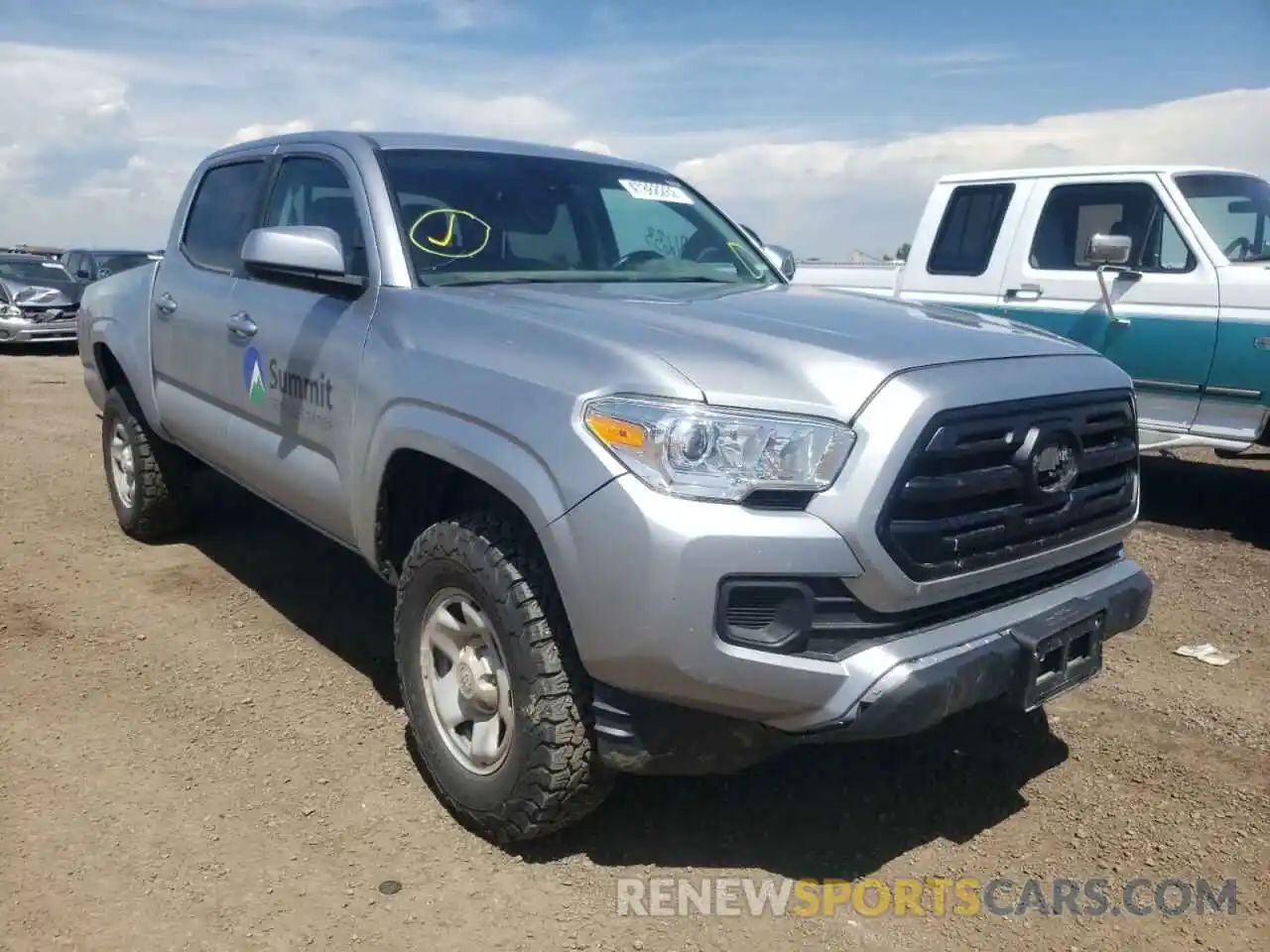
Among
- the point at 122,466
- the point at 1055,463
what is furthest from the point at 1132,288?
the point at 122,466

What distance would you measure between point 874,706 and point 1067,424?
0.93 metres

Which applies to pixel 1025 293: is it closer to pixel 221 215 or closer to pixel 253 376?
pixel 221 215

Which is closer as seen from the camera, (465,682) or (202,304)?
(465,682)

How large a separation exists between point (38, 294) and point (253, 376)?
46.3ft

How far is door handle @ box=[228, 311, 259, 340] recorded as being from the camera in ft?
12.8

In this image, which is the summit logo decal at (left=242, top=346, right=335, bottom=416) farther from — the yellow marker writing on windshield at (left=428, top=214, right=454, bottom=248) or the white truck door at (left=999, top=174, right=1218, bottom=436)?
the white truck door at (left=999, top=174, right=1218, bottom=436)

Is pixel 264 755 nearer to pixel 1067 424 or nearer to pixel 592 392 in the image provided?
pixel 592 392

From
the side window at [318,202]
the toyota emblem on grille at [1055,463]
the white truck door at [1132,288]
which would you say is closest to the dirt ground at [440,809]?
the toyota emblem on grille at [1055,463]

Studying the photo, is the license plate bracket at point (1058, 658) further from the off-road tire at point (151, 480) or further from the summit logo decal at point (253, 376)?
the off-road tire at point (151, 480)

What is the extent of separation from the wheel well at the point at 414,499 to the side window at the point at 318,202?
2.23 ft

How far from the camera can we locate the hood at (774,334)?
95.4 inches

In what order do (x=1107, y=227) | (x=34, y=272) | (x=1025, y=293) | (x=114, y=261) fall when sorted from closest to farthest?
(x=1107, y=227) < (x=1025, y=293) < (x=34, y=272) < (x=114, y=261)

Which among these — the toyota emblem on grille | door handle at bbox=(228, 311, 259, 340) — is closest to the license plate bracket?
the toyota emblem on grille

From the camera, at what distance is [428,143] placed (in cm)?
380
